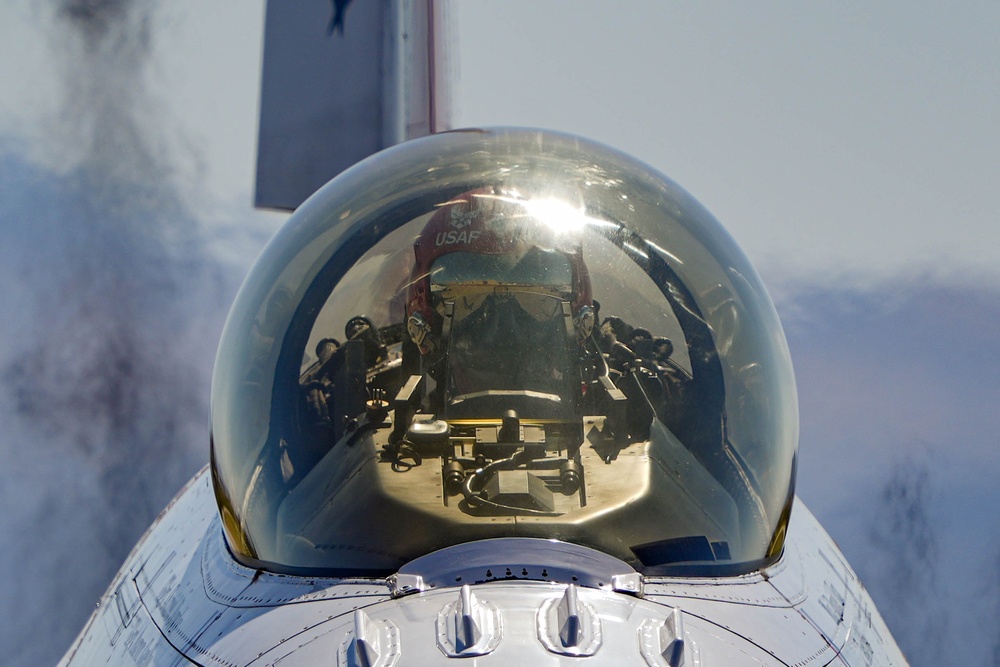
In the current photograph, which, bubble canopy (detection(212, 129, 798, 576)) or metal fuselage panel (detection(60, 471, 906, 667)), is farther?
bubble canopy (detection(212, 129, 798, 576))

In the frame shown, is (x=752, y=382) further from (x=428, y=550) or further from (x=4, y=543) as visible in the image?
(x=4, y=543)

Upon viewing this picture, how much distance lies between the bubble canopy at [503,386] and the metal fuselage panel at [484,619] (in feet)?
0.24

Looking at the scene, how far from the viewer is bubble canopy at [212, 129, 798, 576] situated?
177 centimetres

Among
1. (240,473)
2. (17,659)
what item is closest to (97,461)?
(17,659)

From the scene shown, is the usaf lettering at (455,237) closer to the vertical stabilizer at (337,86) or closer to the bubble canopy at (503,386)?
the bubble canopy at (503,386)

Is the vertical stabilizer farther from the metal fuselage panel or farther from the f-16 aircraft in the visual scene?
the metal fuselage panel

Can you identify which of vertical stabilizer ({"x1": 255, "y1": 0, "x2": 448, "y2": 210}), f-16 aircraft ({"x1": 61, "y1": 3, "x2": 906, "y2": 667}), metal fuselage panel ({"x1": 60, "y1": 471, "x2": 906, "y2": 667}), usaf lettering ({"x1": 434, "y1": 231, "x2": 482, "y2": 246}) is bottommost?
metal fuselage panel ({"x1": 60, "y1": 471, "x2": 906, "y2": 667})

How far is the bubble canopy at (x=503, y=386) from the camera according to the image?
177cm

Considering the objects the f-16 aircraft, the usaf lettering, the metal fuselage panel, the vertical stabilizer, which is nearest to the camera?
the metal fuselage panel

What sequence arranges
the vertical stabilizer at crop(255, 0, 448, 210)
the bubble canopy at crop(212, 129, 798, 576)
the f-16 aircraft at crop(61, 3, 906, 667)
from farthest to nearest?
1. the vertical stabilizer at crop(255, 0, 448, 210)
2. the bubble canopy at crop(212, 129, 798, 576)
3. the f-16 aircraft at crop(61, 3, 906, 667)

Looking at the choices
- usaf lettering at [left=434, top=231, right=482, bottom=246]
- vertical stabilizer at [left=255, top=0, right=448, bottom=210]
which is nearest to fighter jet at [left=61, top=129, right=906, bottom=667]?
usaf lettering at [left=434, top=231, right=482, bottom=246]

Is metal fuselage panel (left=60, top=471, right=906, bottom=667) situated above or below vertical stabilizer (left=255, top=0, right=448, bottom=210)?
below

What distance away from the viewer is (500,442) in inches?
69.9

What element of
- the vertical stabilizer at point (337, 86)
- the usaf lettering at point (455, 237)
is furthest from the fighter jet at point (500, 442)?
the vertical stabilizer at point (337, 86)
